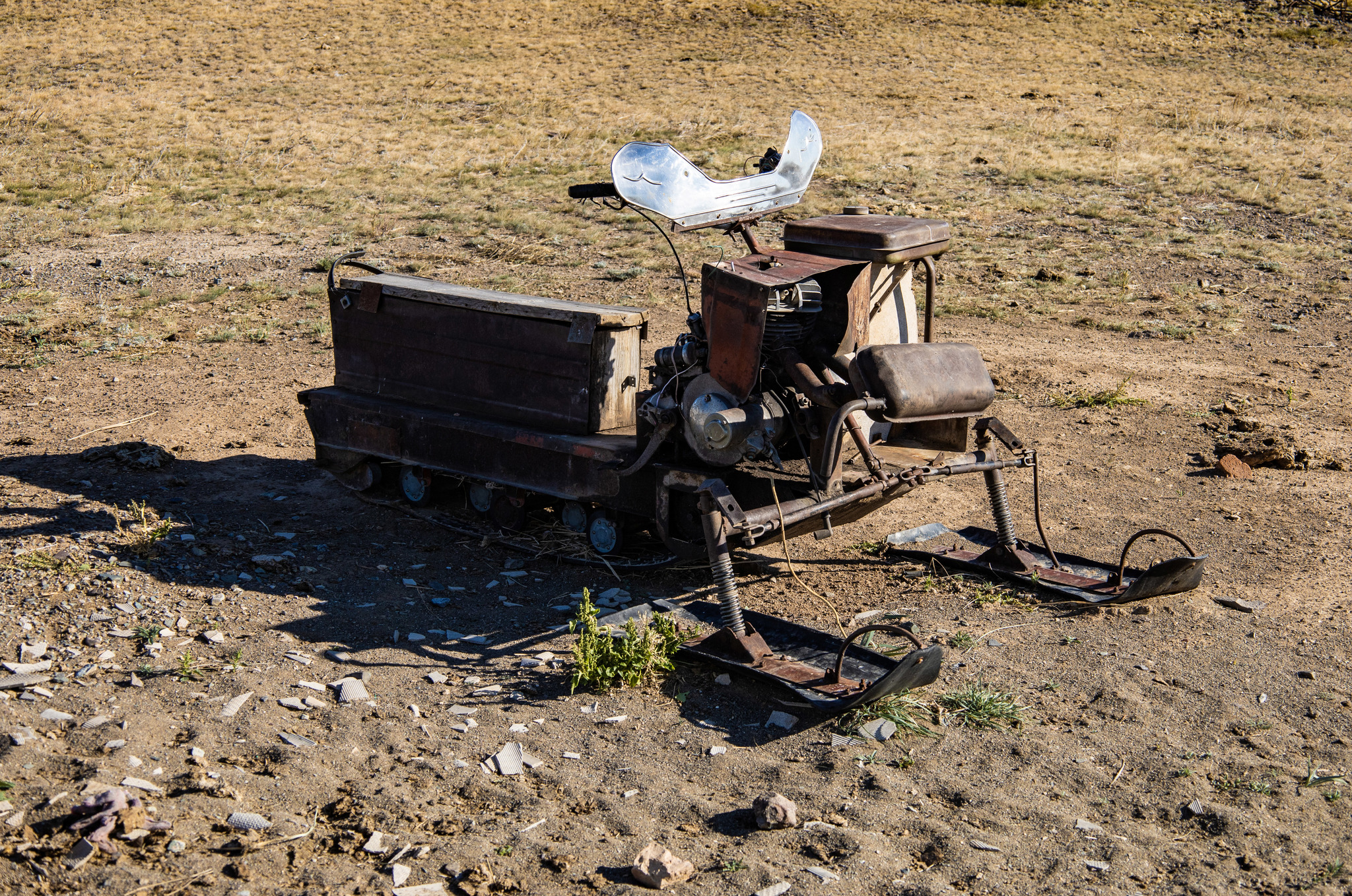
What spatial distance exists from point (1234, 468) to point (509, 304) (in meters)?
5.21

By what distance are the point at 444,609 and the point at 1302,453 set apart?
6.20m

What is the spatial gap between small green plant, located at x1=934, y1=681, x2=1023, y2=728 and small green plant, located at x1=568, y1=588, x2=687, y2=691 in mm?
1265

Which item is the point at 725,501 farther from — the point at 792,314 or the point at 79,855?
the point at 79,855

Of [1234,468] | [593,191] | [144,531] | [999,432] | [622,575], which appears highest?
[593,191]

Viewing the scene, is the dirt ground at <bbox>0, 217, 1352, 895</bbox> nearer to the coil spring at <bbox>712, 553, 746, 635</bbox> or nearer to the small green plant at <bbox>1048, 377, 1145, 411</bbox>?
the coil spring at <bbox>712, 553, 746, 635</bbox>

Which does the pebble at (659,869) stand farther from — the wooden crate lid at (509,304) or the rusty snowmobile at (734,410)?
the wooden crate lid at (509,304)

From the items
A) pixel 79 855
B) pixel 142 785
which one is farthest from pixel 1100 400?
pixel 79 855

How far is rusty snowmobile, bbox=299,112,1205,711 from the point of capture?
542 centimetres

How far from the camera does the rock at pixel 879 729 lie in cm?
478

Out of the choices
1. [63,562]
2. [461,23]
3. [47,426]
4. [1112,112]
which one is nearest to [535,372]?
[63,562]

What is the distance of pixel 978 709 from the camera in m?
4.96

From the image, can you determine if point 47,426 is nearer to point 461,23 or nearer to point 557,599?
point 557,599

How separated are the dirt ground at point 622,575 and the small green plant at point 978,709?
0.18ft

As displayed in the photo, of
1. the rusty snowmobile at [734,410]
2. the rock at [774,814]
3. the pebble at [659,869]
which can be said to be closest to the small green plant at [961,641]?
the rusty snowmobile at [734,410]
